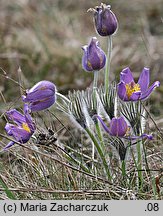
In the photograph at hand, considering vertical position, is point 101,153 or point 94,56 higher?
point 94,56

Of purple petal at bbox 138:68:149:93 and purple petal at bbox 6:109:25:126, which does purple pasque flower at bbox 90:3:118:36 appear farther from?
purple petal at bbox 6:109:25:126

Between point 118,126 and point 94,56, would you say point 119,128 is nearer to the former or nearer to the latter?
point 118,126

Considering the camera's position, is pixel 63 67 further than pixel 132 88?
Yes

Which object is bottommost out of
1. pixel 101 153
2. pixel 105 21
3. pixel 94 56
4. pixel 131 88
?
pixel 101 153

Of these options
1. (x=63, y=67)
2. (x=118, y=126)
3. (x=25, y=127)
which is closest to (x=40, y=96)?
(x=25, y=127)

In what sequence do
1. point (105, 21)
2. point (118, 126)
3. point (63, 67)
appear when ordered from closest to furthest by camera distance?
point (118, 126) → point (105, 21) → point (63, 67)

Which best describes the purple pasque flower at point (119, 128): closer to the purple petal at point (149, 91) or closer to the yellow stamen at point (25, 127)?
the purple petal at point (149, 91)
